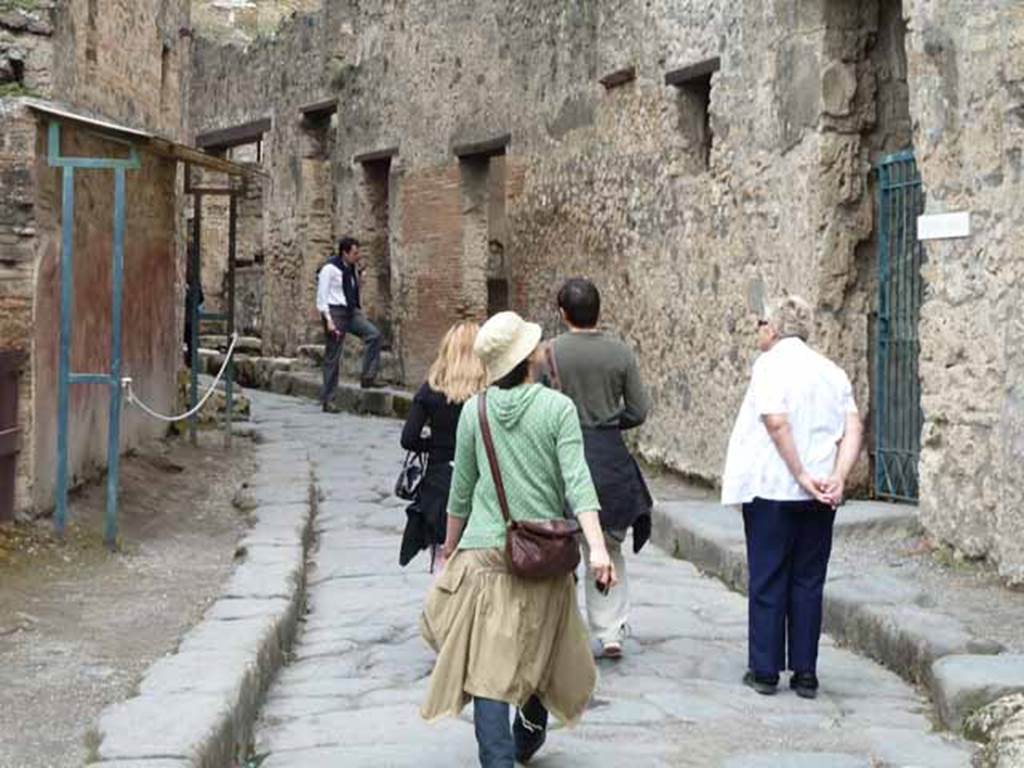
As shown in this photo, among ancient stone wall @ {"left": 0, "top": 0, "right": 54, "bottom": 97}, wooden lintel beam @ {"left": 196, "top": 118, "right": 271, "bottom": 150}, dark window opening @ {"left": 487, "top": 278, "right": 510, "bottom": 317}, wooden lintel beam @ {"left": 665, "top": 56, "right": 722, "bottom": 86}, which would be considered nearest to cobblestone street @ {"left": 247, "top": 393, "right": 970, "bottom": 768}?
ancient stone wall @ {"left": 0, "top": 0, "right": 54, "bottom": 97}

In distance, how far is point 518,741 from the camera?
5035mm

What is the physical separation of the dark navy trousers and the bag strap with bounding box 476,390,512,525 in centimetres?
142

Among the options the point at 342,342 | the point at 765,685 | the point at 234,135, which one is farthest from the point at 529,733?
the point at 234,135

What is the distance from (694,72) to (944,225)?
3514 mm

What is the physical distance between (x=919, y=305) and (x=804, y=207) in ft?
2.94

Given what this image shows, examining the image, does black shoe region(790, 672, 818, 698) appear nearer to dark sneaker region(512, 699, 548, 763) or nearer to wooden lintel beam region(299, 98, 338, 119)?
dark sneaker region(512, 699, 548, 763)

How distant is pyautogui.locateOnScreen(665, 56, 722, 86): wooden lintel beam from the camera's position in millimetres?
11015

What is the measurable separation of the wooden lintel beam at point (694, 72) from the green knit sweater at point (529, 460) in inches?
257

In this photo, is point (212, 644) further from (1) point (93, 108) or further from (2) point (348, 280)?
(2) point (348, 280)

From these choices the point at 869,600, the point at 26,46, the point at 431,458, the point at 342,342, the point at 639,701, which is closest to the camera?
the point at 639,701

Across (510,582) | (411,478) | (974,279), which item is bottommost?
(510,582)

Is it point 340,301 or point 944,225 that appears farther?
point 340,301

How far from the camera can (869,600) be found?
22.2 feet

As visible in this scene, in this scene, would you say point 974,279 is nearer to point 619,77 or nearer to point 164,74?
point 619,77
